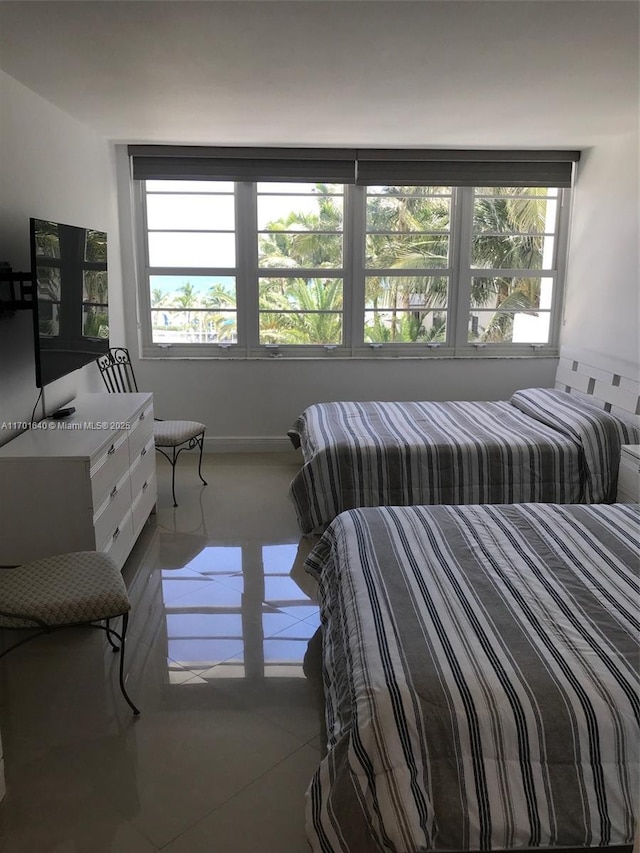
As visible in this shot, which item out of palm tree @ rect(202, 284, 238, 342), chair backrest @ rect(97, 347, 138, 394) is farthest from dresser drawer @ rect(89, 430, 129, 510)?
palm tree @ rect(202, 284, 238, 342)

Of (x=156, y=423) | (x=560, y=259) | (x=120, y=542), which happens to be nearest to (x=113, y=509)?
(x=120, y=542)

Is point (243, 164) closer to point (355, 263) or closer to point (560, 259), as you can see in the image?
point (355, 263)

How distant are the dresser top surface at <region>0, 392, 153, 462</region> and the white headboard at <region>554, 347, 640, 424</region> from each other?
114 inches

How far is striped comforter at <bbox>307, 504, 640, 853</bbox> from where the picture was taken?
1527 mm

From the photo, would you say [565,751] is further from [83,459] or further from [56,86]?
[56,86]

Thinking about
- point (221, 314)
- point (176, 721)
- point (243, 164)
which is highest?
point (243, 164)

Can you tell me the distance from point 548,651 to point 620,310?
319 centimetres

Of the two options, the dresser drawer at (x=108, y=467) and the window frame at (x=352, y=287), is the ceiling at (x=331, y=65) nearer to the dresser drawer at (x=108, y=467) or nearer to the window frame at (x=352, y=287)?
the window frame at (x=352, y=287)

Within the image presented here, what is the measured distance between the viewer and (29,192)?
3.34m

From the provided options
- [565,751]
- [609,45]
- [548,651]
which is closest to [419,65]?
[609,45]

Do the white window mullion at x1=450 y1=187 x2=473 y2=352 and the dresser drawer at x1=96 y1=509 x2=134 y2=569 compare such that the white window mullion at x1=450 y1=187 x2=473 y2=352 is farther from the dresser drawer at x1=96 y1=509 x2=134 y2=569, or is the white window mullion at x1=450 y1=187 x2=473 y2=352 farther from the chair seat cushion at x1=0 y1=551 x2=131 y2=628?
the chair seat cushion at x1=0 y1=551 x2=131 y2=628

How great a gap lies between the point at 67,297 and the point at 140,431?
32.2 inches

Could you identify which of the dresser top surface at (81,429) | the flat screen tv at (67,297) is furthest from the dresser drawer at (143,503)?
the flat screen tv at (67,297)

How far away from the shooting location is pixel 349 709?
170cm
